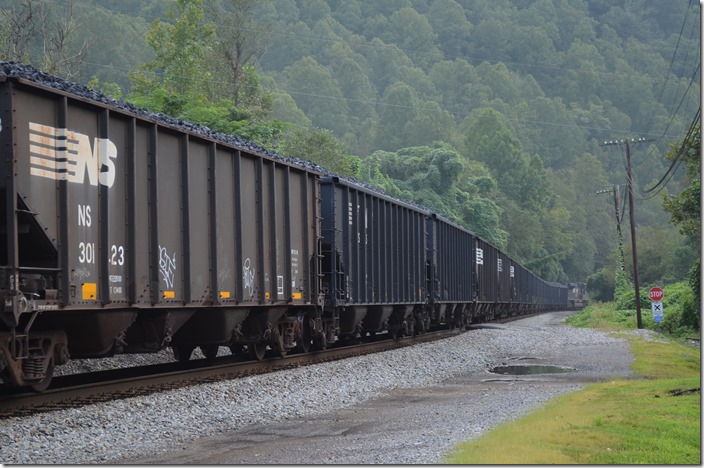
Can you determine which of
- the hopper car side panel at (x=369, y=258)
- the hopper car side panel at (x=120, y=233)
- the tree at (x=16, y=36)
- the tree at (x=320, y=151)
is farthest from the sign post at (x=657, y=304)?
the tree at (x=320, y=151)

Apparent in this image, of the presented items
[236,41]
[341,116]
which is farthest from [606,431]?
[341,116]

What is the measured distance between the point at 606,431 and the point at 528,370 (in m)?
10.8

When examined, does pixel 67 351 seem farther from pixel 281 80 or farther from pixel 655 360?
pixel 281 80

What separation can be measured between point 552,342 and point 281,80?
14674 centimetres

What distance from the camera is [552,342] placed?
30641 mm

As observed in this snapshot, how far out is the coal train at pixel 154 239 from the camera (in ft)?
36.4

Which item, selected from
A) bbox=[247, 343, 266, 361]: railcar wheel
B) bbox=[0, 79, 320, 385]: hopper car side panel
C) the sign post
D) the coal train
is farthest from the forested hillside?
bbox=[0, 79, 320, 385]: hopper car side panel

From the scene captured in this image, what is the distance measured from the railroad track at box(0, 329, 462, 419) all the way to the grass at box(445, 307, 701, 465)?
17.4 feet

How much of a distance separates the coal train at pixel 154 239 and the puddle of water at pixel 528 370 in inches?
146

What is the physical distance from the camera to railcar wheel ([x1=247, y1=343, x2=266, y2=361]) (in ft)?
61.2

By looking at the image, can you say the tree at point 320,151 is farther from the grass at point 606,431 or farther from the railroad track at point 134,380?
the grass at point 606,431

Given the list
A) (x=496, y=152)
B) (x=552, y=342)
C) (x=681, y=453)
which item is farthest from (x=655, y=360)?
(x=496, y=152)

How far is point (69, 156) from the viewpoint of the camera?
1167 centimetres

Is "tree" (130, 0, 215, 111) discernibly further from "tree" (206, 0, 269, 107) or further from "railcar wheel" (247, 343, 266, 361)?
"railcar wheel" (247, 343, 266, 361)
